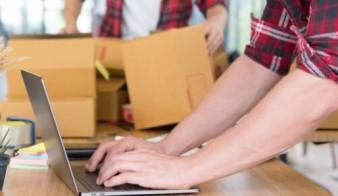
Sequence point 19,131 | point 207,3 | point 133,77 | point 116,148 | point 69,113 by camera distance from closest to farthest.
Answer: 1. point 116,148
2. point 19,131
3. point 69,113
4. point 133,77
5. point 207,3

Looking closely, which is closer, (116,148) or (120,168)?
(120,168)

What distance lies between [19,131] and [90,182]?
39cm

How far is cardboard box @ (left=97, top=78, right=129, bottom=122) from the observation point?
2025 mm

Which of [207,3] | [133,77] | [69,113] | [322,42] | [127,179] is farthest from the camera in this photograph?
[207,3]

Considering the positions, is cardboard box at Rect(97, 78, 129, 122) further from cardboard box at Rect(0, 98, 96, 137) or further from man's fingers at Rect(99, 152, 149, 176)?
man's fingers at Rect(99, 152, 149, 176)

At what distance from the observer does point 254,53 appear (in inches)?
55.0

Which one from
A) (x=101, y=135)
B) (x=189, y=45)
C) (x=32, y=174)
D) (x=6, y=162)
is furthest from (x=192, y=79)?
(x=6, y=162)

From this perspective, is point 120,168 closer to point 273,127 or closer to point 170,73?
Answer: point 273,127

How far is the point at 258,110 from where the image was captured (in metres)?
1.02

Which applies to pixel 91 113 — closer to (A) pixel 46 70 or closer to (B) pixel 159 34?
(A) pixel 46 70

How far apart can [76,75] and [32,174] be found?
59cm

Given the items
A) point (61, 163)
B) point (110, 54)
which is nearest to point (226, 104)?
point (61, 163)

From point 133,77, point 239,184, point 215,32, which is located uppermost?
point 215,32

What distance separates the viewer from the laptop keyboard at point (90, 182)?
3.58ft
